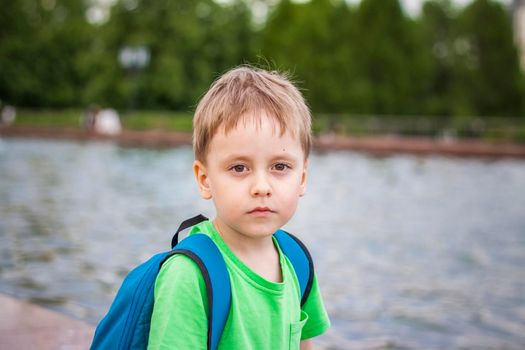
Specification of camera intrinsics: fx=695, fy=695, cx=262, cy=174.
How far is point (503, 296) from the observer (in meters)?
5.78

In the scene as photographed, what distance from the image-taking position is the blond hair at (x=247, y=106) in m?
1.86

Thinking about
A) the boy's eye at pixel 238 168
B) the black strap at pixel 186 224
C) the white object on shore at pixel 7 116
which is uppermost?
the boy's eye at pixel 238 168

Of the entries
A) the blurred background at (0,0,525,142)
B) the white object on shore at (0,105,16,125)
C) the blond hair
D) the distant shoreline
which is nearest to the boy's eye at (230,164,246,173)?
the blond hair

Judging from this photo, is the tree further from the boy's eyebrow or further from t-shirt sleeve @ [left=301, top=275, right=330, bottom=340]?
the boy's eyebrow

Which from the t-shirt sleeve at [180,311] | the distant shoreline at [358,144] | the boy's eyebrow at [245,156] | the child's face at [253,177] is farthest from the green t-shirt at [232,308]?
the distant shoreline at [358,144]

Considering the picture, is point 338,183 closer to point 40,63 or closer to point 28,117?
point 28,117

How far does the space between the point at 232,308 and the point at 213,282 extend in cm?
10

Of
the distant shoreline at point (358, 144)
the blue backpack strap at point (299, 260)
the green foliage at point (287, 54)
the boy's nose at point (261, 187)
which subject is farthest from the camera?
the green foliage at point (287, 54)

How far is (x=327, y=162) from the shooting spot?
20.9 meters

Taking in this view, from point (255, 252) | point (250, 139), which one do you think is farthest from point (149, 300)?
point (250, 139)

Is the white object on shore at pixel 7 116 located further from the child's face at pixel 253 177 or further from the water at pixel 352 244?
the child's face at pixel 253 177

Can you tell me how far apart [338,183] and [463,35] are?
27.0 m

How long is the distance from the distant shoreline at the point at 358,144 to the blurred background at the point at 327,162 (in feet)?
2.28

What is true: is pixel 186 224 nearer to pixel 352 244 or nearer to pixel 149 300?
pixel 149 300
